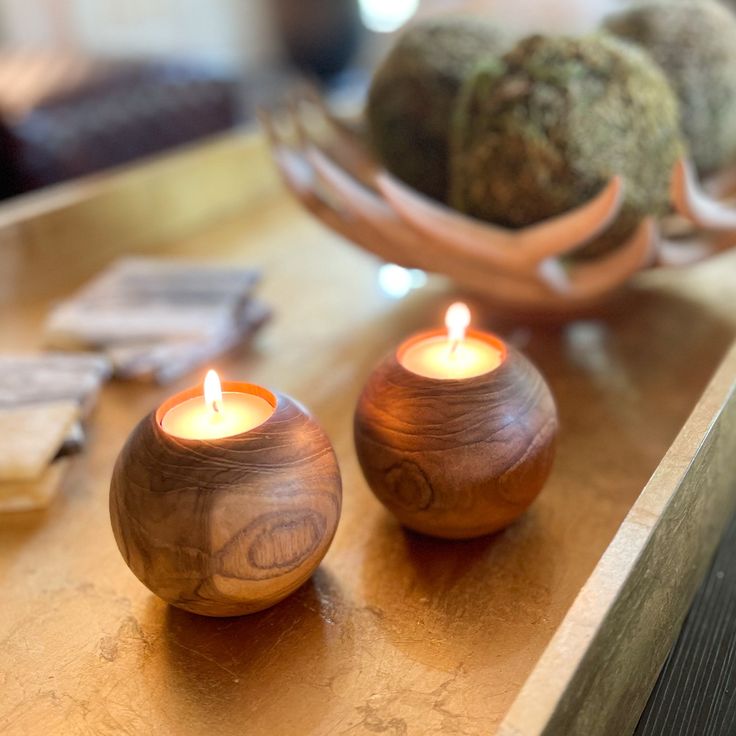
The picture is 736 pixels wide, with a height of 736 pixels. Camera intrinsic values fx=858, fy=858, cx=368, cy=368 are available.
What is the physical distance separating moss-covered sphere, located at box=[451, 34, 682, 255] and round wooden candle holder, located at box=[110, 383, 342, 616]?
29 cm

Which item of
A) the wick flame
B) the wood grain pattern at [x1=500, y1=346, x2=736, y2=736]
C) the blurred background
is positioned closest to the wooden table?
the wood grain pattern at [x1=500, y1=346, x2=736, y2=736]

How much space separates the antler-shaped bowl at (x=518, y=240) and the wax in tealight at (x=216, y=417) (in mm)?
228

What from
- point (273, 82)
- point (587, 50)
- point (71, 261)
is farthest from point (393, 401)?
point (273, 82)

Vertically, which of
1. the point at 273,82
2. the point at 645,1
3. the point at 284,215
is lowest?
the point at 273,82

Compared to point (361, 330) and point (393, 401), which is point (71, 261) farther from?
point (393, 401)

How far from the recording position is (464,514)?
426 millimetres

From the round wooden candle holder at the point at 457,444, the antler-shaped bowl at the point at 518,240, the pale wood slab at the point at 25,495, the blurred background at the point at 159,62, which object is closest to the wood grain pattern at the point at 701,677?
the round wooden candle holder at the point at 457,444

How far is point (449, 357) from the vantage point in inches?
17.8

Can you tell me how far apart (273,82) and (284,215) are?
1878mm

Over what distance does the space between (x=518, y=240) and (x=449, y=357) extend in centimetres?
18

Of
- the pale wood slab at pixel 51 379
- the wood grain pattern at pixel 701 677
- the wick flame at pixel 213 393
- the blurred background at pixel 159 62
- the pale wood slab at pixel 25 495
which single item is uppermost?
A: the wick flame at pixel 213 393

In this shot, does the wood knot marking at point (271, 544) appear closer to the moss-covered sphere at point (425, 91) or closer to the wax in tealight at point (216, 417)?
the wax in tealight at point (216, 417)

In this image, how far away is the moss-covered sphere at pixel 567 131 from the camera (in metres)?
0.59

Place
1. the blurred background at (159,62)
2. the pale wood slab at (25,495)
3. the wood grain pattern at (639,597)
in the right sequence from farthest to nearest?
the blurred background at (159,62), the pale wood slab at (25,495), the wood grain pattern at (639,597)
